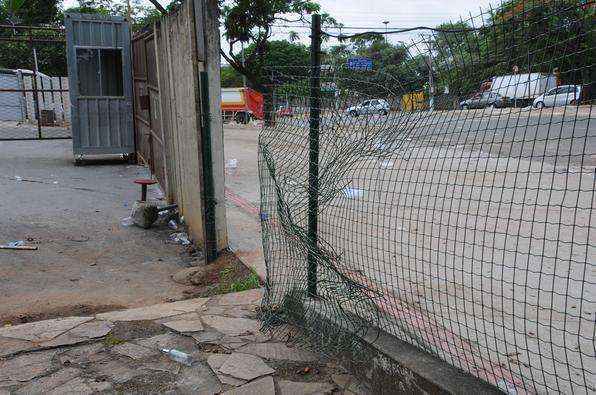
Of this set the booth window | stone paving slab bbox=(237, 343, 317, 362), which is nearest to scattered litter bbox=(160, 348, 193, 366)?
stone paving slab bbox=(237, 343, 317, 362)

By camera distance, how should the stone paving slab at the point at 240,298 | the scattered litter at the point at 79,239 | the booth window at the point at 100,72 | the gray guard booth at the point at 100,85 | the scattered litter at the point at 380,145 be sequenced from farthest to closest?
the booth window at the point at 100,72, the gray guard booth at the point at 100,85, the scattered litter at the point at 79,239, the stone paving slab at the point at 240,298, the scattered litter at the point at 380,145

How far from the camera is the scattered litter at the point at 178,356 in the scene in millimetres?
3234

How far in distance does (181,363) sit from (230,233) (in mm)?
3069

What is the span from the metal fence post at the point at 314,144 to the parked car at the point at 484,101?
3.36 ft

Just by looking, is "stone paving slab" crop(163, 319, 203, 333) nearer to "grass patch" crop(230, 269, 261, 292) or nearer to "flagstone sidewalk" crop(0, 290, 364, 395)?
"flagstone sidewalk" crop(0, 290, 364, 395)

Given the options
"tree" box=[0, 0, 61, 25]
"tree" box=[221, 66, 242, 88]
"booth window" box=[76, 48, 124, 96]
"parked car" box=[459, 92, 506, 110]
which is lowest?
"parked car" box=[459, 92, 506, 110]

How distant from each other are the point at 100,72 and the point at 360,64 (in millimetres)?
9883

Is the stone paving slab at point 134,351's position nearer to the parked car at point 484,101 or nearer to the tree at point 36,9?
the parked car at point 484,101

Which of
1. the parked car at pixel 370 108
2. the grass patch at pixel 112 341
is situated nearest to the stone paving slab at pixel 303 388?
the grass patch at pixel 112 341

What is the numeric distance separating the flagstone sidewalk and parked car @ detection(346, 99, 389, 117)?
1.52 m

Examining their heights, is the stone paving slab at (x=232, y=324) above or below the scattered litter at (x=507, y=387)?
below

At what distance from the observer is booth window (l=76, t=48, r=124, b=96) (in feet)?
37.7

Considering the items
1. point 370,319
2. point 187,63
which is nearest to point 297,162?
point 370,319

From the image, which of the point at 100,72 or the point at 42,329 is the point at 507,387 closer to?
the point at 42,329
